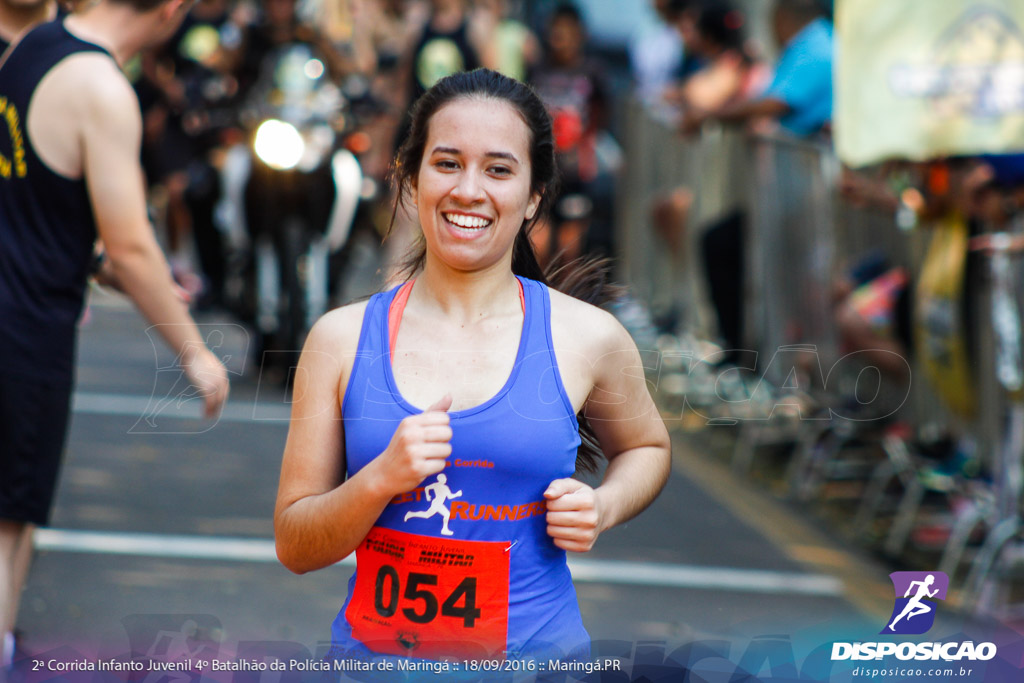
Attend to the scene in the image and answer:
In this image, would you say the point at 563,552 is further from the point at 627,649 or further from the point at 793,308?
the point at 793,308

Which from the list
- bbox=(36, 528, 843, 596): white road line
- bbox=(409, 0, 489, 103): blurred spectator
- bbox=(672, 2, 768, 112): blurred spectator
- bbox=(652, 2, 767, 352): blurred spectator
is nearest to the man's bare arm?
bbox=(36, 528, 843, 596): white road line

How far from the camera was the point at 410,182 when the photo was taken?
2.70 m

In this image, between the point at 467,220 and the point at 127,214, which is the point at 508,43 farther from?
the point at 467,220

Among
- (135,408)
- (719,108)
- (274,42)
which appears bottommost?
(135,408)

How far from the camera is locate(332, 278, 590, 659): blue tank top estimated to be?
243 centimetres

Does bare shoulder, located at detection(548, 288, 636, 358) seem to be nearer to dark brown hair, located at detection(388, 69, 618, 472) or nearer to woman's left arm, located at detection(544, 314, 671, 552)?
woman's left arm, located at detection(544, 314, 671, 552)

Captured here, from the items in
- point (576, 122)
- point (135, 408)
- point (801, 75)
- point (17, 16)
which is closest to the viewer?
point (17, 16)

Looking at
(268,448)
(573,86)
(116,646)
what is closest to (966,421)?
(268,448)

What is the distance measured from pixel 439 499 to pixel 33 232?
169cm

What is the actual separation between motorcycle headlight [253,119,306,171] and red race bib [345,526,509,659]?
633 centimetres

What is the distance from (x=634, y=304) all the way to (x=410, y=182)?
790 centimetres

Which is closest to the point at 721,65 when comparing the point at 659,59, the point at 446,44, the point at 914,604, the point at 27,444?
the point at 446,44

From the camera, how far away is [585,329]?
2.64 m

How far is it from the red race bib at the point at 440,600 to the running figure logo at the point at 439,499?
36mm
